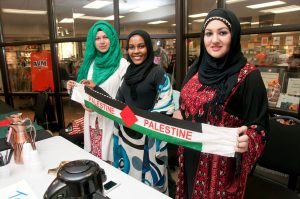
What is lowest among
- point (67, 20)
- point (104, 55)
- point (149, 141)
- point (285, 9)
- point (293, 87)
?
point (149, 141)

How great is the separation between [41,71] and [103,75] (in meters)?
2.44

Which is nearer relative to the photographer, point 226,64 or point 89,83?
point 226,64

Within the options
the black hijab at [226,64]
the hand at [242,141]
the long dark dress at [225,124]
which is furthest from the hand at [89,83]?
the hand at [242,141]

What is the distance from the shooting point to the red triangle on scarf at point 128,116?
158cm

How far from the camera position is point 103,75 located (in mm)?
2098

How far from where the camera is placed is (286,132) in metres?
1.61

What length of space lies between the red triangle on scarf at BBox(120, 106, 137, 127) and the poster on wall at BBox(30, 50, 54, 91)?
9.19ft

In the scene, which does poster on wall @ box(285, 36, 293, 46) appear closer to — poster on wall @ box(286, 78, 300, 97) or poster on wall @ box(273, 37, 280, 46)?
poster on wall @ box(273, 37, 280, 46)

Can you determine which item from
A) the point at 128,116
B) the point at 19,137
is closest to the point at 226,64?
the point at 128,116

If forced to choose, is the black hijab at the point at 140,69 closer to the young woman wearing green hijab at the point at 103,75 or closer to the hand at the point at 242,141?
the young woman wearing green hijab at the point at 103,75

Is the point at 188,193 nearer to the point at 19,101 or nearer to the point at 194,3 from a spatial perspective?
the point at 194,3

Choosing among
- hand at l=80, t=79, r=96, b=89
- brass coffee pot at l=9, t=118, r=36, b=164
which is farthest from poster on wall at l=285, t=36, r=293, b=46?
brass coffee pot at l=9, t=118, r=36, b=164

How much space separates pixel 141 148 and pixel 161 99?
407 mm

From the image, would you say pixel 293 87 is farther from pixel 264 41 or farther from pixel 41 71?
pixel 41 71
